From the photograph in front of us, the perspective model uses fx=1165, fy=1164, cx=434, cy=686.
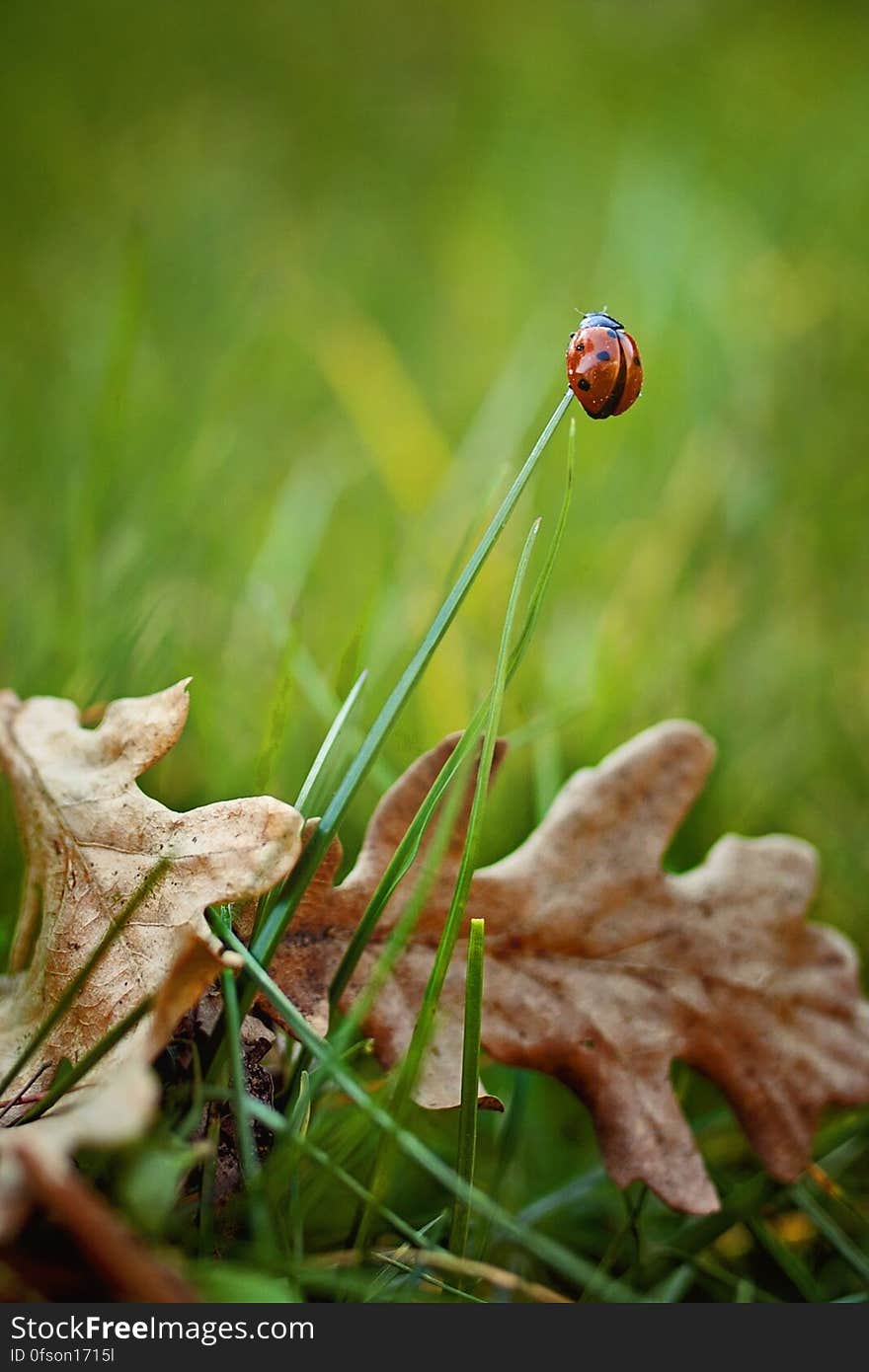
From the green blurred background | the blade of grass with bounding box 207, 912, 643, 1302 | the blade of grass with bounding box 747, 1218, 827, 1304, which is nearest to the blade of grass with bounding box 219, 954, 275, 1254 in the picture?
the blade of grass with bounding box 207, 912, 643, 1302

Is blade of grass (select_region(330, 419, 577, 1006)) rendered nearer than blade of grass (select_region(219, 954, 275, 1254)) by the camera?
No

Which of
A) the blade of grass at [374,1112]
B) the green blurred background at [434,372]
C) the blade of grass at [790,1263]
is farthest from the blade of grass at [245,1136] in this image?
the blade of grass at [790,1263]

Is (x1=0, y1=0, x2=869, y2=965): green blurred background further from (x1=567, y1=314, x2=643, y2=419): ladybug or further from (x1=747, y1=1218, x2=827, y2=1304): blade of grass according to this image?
(x1=747, y1=1218, x2=827, y2=1304): blade of grass

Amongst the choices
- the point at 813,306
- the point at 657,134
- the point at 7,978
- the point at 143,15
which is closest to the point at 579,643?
the point at 813,306

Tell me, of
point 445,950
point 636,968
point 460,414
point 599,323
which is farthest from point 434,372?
point 445,950

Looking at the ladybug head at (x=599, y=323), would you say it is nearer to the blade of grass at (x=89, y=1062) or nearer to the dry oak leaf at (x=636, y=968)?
the dry oak leaf at (x=636, y=968)

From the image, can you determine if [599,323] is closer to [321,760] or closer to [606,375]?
[606,375]
